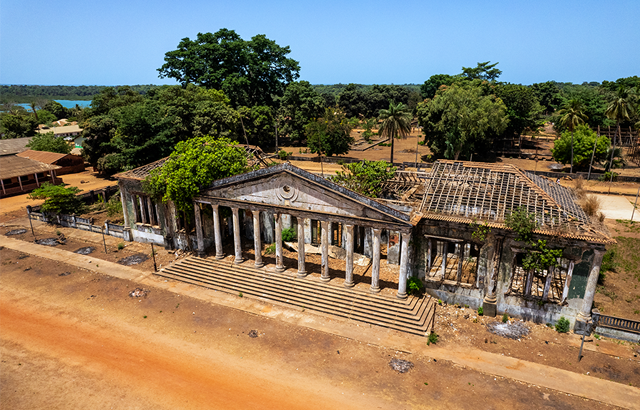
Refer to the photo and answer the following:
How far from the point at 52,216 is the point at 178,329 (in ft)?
88.3

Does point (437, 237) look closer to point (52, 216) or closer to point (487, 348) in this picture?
point (487, 348)

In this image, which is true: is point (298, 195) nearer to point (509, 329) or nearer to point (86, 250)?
point (509, 329)

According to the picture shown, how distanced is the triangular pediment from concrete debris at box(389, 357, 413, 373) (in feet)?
23.9

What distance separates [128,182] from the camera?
3316cm

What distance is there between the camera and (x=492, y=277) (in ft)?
73.6

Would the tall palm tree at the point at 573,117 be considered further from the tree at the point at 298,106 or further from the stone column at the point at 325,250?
the stone column at the point at 325,250

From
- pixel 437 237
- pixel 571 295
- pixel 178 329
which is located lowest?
pixel 178 329

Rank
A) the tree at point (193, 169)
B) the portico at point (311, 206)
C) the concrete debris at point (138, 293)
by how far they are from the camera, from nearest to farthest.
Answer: the portico at point (311, 206) → the concrete debris at point (138, 293) → the tree at point (193, 169)

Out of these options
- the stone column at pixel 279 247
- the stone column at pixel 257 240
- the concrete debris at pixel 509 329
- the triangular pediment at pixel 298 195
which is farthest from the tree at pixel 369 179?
the concrete debris at pixel 509 329

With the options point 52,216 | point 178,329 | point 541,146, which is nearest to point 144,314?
Result: point 178,329

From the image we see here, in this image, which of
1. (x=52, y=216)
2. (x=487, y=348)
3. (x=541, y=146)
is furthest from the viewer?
(x=541, y=146)

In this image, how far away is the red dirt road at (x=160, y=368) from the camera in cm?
1750

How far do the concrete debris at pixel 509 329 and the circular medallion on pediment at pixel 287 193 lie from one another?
13.7 m

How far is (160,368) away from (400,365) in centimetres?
1200
